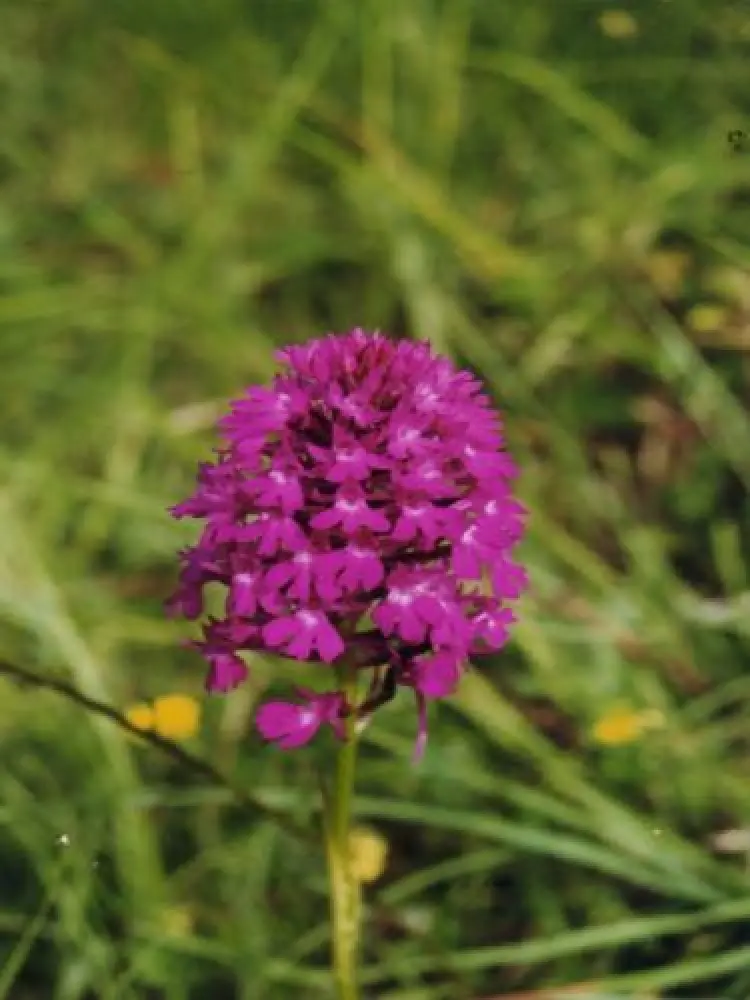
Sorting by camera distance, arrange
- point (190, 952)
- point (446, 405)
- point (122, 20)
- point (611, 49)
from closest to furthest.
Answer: point (446, 405) → point (190, 952) → point (611, 49) → point (122, 20)

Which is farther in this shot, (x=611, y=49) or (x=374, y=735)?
(x=611, y=49)

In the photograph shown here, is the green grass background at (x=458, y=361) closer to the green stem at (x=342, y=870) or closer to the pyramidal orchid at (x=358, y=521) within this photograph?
the green stem at (x=342, y=870)

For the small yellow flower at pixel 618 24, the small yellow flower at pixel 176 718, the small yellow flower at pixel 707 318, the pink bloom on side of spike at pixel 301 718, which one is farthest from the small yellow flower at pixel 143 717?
the small yellow flower at pixel 618 24

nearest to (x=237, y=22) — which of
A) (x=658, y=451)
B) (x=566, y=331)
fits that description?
(x=566, y=331)

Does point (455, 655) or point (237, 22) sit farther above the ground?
point (237, 22)

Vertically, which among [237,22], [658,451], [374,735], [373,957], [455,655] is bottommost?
[455,655]

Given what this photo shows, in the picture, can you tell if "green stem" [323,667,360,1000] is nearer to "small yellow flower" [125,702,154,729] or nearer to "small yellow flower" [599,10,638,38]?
"small yellow flower" [125,702,154,729]

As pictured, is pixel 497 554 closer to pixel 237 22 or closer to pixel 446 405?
pixel 446 405

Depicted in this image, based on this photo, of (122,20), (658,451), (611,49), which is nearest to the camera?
(658,451)
